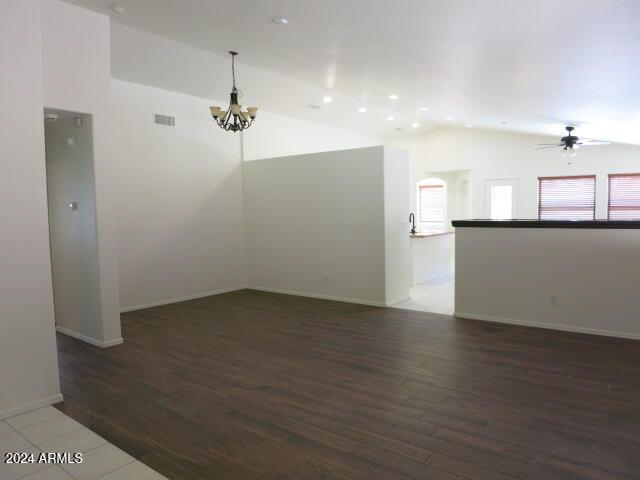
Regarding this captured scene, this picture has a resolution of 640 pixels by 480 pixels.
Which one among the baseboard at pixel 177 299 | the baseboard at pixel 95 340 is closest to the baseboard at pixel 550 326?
the baseboard at pixel 177 299

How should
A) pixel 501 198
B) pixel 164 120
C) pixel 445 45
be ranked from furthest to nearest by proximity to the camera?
pixel 501 198 → pixel 164 120 → pixel 445 45

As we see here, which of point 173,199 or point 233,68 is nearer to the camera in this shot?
point 233,68

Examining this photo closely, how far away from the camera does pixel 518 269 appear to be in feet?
16.7

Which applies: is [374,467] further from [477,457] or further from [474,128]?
[474,128]

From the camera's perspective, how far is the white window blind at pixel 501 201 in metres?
10.1

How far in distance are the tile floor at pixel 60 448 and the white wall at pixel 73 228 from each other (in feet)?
5.28

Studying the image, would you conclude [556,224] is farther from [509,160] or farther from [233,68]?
[509,160]

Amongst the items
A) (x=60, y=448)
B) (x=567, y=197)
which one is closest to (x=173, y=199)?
(x=60, y=448)

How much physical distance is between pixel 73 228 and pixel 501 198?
8.80m

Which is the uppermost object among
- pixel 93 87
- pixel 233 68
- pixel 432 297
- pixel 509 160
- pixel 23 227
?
pixel 233 68

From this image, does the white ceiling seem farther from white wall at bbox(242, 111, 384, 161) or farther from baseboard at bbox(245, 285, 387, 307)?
baseboard at bbox(245, 285, 387, 307)

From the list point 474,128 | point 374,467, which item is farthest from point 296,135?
point 374,467

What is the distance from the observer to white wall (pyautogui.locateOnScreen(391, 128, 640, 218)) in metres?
9.00

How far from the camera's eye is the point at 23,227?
10.4 ft
